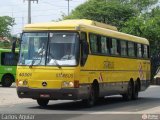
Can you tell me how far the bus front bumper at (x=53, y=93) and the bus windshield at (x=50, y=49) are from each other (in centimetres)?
91

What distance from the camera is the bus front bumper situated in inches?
758

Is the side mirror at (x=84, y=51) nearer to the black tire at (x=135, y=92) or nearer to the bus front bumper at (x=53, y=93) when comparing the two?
the bus front bumper at (x=53, y=93)

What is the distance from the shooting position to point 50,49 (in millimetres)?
19703

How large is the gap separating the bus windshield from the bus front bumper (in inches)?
35.9

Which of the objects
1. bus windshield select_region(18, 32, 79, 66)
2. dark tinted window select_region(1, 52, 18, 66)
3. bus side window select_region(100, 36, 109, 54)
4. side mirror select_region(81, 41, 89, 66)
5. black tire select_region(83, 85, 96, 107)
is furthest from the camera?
dark tinted window select_region(1, 52, 18, 66)

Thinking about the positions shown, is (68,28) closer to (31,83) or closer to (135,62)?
(31,83)

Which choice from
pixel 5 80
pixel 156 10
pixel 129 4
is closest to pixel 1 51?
pixel 5 80

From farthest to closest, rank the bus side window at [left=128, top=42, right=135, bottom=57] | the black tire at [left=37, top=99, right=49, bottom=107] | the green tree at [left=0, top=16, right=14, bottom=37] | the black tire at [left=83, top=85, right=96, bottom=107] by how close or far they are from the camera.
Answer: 1. the green tree at [left=0, top=16, right=14, bottom=37]
2. the bus side window at [left=128, top=42, right=135, bottom=57]
3. the black tire at [left=37, top=99, right=49, bottom=107]
4. the black tire at [left=83, top=85, right=96, bottom=107]

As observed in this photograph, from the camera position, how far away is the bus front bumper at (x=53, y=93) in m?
19.3

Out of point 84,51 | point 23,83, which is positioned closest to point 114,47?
point 84,51

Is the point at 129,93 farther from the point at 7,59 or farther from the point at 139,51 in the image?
the point at 7,59

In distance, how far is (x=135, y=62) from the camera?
27375 mm

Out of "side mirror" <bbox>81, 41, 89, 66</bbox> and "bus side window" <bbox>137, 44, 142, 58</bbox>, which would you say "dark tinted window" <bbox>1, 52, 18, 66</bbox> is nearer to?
"bus side window" <bbox>137, 44, 142, 58</bbox>

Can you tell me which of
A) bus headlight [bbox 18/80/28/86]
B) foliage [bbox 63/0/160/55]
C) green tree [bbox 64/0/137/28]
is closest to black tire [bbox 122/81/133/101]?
bus headlight [bbox 18/80/28/86]
